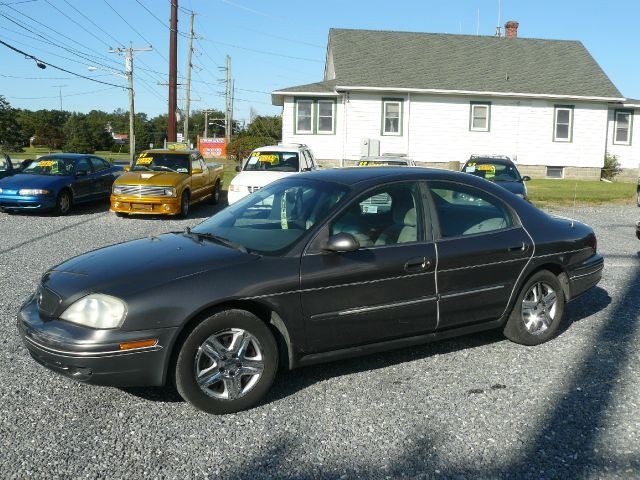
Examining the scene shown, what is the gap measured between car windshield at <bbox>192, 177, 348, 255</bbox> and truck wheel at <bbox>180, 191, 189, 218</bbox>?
9201 mm

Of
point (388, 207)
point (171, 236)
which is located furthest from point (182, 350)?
point (388, 207)

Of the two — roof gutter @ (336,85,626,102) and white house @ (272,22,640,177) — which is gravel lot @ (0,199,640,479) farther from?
roof gutter @ (336,85,626,102)

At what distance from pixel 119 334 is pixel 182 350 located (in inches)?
15.2

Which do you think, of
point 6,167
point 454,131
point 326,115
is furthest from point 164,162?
point 454,131

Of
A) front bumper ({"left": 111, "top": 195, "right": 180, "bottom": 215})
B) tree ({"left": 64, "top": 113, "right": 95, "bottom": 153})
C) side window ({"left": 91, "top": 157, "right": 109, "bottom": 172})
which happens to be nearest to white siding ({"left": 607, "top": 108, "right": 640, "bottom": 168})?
side window ({"left": 91, "top": 157, "right": 109, "bottom": 172})

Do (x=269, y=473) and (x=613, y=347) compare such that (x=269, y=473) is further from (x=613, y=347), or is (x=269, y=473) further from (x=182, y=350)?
(x=613, y=347)

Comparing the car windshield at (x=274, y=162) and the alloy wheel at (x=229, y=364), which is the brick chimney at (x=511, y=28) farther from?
the alloy wheel at (x=229, y=364)

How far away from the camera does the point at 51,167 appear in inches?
607

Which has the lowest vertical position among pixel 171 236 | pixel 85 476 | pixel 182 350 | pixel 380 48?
pixel 85 476

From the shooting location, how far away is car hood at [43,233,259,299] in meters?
3.97

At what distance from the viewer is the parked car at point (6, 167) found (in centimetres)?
1780

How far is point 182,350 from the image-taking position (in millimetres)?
3934

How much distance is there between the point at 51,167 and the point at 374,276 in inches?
510

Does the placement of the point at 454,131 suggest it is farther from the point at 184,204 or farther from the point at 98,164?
the point at 184,204
